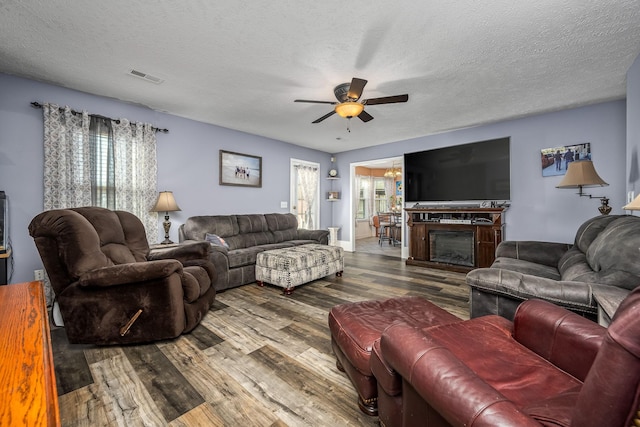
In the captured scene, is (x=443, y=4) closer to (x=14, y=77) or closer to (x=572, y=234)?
(x=572, y=234)

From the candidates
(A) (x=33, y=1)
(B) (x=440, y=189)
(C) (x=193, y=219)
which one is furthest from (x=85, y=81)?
(B) (x=440, y=189)

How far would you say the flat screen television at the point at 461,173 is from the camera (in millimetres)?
4230

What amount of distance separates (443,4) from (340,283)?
3.14 meters

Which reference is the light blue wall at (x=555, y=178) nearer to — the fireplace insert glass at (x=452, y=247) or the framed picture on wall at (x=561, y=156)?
the framed picture on wall at (x=561, y=156)

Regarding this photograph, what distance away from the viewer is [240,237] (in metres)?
4.21

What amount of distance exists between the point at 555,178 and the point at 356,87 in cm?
361

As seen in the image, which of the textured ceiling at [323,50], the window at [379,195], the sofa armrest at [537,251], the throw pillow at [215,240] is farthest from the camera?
the window at [379,195]

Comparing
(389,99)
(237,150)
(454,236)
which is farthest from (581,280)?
(237,150)

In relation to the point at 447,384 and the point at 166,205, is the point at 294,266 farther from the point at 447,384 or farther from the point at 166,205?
the point at 447,384

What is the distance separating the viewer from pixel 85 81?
2844 mm

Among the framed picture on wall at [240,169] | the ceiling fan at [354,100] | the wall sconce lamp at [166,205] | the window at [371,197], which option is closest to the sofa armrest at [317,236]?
the framed picture on wall at [240,169]

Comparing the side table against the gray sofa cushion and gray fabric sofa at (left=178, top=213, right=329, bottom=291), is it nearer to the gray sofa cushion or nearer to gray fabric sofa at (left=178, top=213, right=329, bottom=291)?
the gray sofa cushion

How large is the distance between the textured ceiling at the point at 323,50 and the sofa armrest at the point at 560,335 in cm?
200

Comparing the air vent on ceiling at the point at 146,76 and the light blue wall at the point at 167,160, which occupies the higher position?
the air vent on ceiling at the point at 146,76
